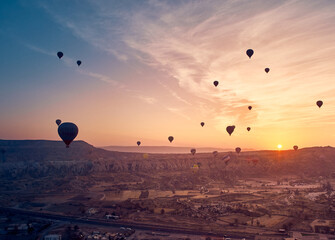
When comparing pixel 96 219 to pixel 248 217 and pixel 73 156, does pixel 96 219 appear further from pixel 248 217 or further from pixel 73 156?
pixel 73 156

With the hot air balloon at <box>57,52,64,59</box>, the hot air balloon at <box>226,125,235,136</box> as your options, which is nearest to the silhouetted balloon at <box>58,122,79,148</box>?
the hot air balloon at <box>57,52,64,59</box>

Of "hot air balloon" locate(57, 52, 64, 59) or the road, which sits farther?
"hot air balloon" locate(57, 52, 64, 59)

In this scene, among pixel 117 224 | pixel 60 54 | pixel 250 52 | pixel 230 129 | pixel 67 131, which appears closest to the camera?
pixel 117 224

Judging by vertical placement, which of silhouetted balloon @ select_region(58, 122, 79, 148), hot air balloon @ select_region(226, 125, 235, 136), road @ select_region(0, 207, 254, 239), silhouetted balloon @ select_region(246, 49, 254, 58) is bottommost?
road @ select_region(0, 207, 254, 239)

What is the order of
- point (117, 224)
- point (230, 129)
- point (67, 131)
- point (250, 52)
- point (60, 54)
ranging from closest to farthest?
point (117, 224) → point (67, 131) → point (250, 52) → point (60, 54) → point (230, 129)

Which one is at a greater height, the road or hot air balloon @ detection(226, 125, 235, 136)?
hot air balloon @ detection(226, 125, 235, 136)

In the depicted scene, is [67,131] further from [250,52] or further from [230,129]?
[230,129]

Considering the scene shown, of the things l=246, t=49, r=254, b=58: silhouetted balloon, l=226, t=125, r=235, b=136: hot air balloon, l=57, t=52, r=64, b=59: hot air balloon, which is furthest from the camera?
l=226, t=125, r=235, b=136: hot air balloon

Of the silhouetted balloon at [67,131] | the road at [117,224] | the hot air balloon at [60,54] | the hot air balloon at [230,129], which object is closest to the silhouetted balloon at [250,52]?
the hot air balloon at [230,129]

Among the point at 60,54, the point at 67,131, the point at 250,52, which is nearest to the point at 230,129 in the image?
the point at 250,52

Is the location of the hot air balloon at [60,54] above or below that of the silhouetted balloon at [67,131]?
above

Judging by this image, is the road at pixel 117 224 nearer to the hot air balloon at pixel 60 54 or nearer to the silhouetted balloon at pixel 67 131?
the silhouetted balloon at pixel 67 131

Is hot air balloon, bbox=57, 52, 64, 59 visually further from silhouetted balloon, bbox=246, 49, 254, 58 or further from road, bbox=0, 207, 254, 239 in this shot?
silhouetted balloon, bbox=246, 49, 254, 58
